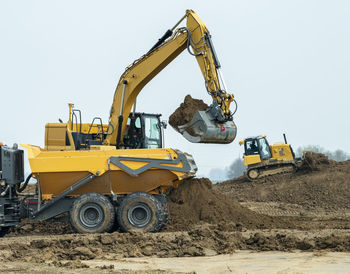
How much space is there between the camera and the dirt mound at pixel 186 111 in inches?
516

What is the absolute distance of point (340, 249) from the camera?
30.2 ft

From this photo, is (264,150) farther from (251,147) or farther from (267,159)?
(251,147)

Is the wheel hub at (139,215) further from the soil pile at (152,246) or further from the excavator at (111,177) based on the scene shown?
the soil pile at (152,246)

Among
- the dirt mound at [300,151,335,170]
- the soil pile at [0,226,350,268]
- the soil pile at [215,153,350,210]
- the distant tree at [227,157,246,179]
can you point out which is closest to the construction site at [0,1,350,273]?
the soil pile at [0,226,350,268]

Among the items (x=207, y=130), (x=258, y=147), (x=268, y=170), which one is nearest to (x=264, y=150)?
(x=258, y=147)

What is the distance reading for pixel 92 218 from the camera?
1212cm

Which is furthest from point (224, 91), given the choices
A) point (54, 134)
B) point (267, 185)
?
point (267, 185)

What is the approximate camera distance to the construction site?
8867 millimetres

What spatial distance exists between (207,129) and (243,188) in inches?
A: 685

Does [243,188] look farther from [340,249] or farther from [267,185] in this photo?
[340,249]

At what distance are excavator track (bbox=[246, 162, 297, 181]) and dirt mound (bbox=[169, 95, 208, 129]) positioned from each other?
1764cm

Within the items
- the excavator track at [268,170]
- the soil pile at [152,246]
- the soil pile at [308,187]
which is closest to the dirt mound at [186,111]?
the soil pile at [152,246]

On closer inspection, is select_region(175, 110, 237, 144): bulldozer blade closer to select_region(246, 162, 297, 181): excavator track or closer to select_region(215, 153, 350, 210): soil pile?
select_region(215, 153, 350, 210): soil pile

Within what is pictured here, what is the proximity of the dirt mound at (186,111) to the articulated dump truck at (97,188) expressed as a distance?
1.12 metres
